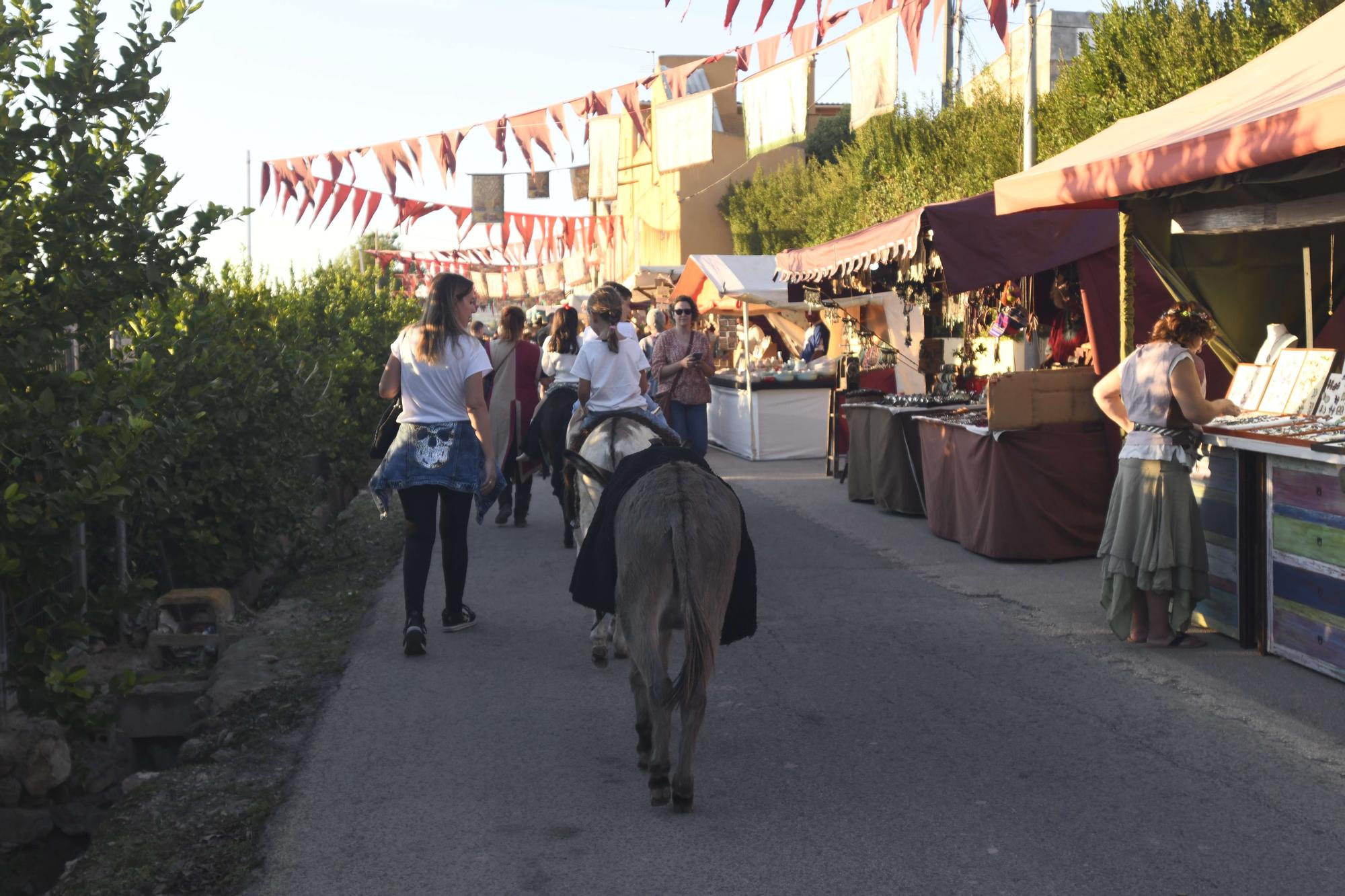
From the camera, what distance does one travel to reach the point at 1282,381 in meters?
7.68

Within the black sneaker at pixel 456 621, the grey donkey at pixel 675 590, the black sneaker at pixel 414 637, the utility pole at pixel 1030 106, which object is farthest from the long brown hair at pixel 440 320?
the utility pole at pixel 1030 106

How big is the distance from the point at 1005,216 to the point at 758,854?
777cm

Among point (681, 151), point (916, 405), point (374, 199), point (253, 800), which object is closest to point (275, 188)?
point (374, 199)

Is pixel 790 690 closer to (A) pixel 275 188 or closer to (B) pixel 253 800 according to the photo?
(B) pixel 253 800

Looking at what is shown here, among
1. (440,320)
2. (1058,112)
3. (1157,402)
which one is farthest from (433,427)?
(1058,112)

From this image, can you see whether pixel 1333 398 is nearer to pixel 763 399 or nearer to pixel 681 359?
pixel 681 359

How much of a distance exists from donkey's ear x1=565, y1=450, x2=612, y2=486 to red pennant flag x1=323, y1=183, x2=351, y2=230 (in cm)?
2000

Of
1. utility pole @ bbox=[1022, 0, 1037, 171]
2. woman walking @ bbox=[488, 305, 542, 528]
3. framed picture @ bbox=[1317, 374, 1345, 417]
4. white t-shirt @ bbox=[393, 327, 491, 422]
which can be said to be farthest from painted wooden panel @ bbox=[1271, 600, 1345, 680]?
utility pole @ bbox=[1022, 0, 1037, 171]

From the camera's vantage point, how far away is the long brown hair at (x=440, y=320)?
6.89 meters

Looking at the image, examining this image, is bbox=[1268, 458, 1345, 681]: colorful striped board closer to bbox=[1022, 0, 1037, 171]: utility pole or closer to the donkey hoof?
the donkey hoof

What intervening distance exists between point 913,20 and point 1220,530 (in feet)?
21.7

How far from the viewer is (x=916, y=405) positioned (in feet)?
40.7

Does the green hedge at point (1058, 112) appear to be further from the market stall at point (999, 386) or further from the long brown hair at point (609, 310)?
the long brown hair at point (609, 310)

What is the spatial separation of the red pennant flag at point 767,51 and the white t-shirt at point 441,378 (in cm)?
974
